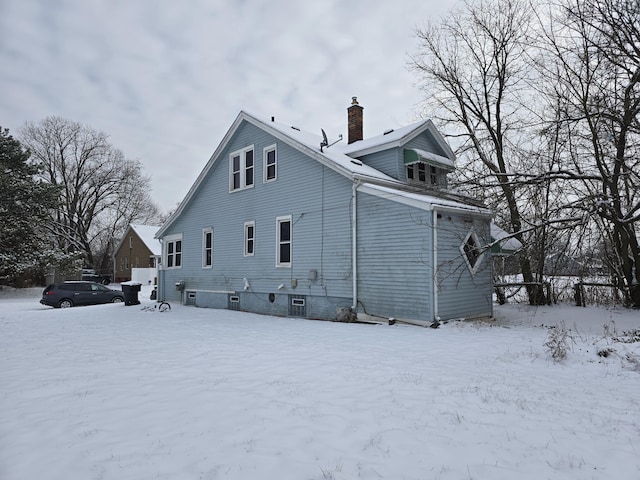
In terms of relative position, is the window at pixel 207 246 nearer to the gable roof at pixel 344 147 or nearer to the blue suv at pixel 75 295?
the gable roof at pixel 344 147

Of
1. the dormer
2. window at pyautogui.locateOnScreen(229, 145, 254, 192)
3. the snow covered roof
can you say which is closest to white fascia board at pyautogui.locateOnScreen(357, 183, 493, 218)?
the dormer

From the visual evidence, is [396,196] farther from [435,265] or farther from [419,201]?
[435,265]

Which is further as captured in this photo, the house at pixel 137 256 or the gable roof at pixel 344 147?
the house at pixel 137 256

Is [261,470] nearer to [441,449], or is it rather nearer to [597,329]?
Answer: [441,449]

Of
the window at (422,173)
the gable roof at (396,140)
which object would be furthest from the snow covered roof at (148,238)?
the window at (422,173)

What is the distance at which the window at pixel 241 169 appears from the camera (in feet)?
56.1

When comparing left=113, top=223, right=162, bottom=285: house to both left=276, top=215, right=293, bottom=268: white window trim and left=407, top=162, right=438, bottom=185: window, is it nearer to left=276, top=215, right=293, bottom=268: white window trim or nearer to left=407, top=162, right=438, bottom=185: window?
left=276, top=215, right=293, bottom=268: white window trim

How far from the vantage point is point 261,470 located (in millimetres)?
3232

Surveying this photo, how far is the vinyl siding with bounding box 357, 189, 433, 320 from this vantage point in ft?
35.9

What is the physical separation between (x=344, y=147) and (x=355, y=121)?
1998 millimetres

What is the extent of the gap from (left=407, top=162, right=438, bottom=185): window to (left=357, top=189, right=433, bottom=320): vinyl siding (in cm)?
389

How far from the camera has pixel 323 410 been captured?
4500 millimetres

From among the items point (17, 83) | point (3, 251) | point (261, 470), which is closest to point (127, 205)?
point (3, 251)

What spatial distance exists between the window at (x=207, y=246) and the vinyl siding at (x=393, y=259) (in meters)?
8.82
